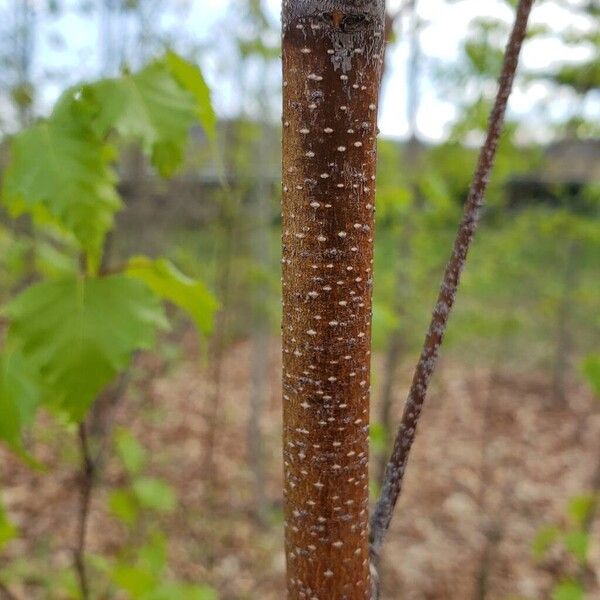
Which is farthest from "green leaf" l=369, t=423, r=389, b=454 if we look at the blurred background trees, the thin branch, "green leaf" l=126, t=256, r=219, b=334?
the thin branch

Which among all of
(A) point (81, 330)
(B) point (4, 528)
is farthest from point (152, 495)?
(A) point (81, 330)

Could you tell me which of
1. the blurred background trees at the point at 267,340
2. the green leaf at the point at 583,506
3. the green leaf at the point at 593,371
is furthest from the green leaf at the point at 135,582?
the green leaf at the point at 583,506

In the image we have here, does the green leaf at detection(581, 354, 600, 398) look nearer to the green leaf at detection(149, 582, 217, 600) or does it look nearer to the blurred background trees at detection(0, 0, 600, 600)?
the blurred background trees at detection(0, 0, 600, 600)

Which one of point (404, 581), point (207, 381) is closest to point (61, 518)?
point (404, 581)

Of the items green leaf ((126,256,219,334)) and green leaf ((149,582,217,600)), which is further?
green leaf ((149,582,217,600))

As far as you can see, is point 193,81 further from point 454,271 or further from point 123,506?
point 123,506

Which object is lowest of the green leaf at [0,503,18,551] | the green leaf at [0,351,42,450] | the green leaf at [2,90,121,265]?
the green leaf at [0,503,18,551]

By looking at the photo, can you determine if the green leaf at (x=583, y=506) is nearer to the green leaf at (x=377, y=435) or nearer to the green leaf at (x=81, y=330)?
the green leaf at (x=377, y=435)

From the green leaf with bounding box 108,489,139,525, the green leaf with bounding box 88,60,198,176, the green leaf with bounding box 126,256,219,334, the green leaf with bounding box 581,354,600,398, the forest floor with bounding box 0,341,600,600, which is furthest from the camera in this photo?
the forest floor with bounding box 0,341,600,600
